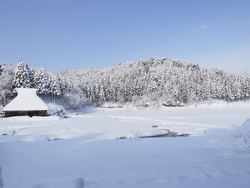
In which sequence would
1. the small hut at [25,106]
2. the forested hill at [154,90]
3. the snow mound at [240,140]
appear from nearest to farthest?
the snow mound at [240,140]
the small hut at [25,106]
the forested hill at [154,90]

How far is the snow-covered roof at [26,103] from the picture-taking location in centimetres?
2453

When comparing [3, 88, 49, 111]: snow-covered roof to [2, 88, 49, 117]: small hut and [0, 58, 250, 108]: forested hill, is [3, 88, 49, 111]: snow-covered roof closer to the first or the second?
[2, 88, 49, 117]: small hut

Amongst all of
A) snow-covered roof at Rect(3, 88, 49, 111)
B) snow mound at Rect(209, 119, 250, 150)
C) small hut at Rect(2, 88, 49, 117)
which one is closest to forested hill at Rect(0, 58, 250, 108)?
snow-covered roof at Rect(3, 88, 49, 111)

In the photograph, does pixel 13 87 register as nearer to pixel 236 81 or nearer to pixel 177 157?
pixel 177 157

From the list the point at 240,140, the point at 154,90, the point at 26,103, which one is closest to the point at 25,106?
the point at 26,103

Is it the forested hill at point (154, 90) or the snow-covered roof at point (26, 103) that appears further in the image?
the forested hill at point (154, 90)

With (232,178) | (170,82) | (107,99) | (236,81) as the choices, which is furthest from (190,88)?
(232,178)

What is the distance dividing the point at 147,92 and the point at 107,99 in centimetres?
1543

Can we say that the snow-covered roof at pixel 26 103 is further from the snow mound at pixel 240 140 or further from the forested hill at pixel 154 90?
the snow mound at pixel 240 140

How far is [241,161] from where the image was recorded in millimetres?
3898

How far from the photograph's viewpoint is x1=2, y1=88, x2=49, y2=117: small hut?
24.5m

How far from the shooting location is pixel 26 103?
25.8m

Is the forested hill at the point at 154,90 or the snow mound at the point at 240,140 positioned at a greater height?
the forested hill at the point at 154,90

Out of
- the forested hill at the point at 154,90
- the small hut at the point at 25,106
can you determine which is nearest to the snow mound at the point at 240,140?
the small hut at the point at 25,106
